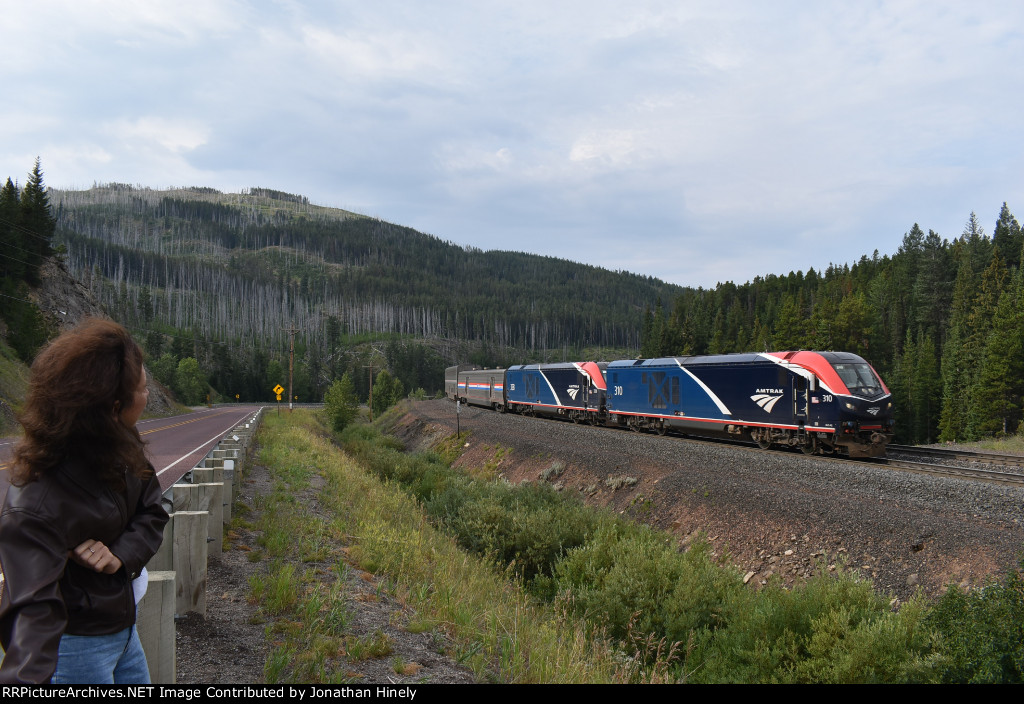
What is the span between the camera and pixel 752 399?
19.6 meters

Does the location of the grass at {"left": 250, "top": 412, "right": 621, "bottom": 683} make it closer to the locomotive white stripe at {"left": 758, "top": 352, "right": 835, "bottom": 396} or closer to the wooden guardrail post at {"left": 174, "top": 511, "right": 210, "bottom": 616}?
the wooden guardrail post at {"left": 174, "top": 511, "right": 210, "bottom": 616}

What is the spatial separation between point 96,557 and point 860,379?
18.7m

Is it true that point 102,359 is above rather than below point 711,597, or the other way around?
above

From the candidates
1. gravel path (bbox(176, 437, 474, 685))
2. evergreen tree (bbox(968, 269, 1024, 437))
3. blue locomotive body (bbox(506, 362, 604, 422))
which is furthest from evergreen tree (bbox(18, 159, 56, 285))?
evergreen tree (bbox(968, 269, 1024, 437))

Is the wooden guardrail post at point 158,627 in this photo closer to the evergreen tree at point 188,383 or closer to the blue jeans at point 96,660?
the blue jeans at point 96,660

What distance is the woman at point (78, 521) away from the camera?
2.05 metres

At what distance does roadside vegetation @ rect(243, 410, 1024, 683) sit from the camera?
5.22 meters

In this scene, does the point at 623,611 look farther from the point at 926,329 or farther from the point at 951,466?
the point at 926,329

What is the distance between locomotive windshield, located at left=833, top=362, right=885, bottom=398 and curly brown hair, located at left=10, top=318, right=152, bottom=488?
18.0 metres

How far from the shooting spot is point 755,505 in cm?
1195

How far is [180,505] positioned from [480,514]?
734 centimetres

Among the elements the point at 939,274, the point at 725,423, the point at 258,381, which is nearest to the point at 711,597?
the point at 725,423
